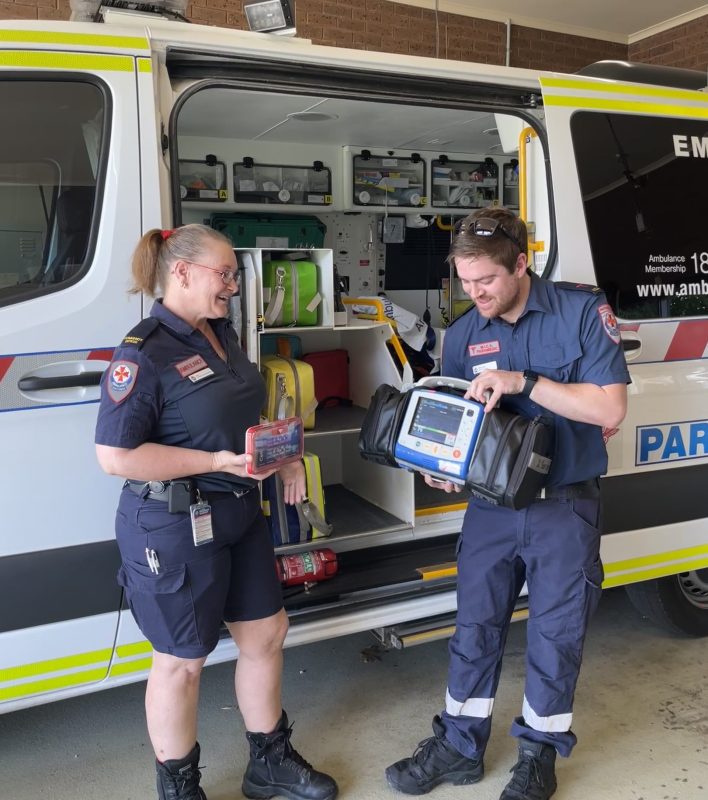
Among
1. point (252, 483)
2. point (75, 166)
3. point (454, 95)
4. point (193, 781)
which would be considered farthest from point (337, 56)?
point (193, 781)

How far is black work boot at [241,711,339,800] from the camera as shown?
7.88ft

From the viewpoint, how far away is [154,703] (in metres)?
2.11

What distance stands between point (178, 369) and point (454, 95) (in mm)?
1460

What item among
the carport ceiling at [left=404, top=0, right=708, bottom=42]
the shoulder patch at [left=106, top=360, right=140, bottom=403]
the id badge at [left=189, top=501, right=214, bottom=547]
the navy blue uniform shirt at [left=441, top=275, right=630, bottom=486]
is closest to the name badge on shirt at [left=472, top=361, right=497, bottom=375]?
the navy blue uniform shirt at [left=441, top=275, right=630, bottom=486]

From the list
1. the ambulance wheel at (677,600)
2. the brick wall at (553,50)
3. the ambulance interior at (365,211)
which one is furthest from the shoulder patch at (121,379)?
the brick wall at (553,50)

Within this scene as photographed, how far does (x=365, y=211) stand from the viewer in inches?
171

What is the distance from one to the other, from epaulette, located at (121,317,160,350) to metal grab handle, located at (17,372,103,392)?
0.25 meters

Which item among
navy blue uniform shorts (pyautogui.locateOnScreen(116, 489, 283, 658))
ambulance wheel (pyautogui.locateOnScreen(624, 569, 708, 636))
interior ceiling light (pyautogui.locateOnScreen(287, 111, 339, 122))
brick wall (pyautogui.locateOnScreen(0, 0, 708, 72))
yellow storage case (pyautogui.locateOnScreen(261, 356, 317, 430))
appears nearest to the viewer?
navy blue uniform shorts (pyautogui.locateOnScreen(116, 489, 283, 658))

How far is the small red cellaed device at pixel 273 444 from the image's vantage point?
6.40ft

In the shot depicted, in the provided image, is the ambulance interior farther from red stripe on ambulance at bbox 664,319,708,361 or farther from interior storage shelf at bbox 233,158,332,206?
red stripe on ambulance at bbox 664,319,708,361

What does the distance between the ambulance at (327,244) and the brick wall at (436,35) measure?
9.19ft

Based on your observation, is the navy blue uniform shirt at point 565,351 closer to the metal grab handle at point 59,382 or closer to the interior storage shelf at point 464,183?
the metal grab handle at point 59,382

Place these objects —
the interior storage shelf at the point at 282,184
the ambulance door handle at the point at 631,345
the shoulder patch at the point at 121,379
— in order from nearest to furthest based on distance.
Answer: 1. the shoulder patch at the point at 121,379
2. the ambulance door handle at the point at 631,345
3. the interior storage shelf at the point at 282,184

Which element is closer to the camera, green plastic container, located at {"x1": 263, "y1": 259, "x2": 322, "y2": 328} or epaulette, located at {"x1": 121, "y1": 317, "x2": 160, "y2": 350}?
epaulette, located at {"x1": 121, "y1": 317, "x2": 160, "y2": 350}
